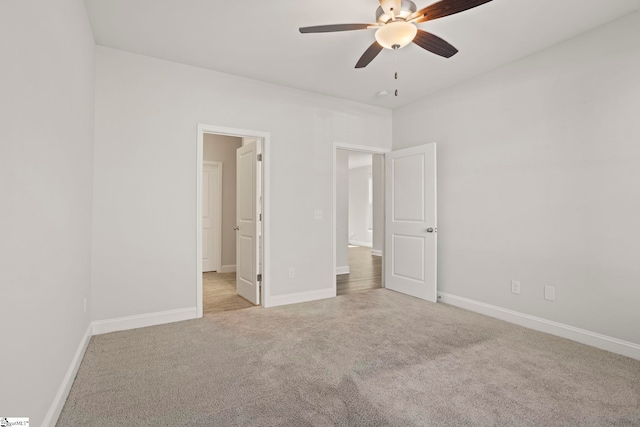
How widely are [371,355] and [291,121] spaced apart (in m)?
2.92

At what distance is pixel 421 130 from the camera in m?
4.65

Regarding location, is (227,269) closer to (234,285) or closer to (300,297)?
(234,285)

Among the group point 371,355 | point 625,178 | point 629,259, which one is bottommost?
point 371,355

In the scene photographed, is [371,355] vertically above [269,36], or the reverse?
[269,36]

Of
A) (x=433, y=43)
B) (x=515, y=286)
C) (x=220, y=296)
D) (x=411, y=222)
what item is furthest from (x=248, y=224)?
(x=515, y=286)

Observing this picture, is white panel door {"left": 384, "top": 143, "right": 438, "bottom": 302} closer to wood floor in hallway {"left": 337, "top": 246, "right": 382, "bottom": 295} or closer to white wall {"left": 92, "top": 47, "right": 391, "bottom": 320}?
wood floor in hallway {"left": 337, "top": 246, "right": 382, "bottom": 295}

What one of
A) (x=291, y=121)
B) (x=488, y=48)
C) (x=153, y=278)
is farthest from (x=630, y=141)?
(x=153, y=278)

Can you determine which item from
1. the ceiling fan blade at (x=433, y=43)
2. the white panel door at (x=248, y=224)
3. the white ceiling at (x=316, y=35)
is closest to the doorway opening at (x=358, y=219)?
the white panel door at (x=248, y=224)

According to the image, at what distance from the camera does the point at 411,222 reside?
4582 millimetres

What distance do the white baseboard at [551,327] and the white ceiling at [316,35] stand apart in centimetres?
267

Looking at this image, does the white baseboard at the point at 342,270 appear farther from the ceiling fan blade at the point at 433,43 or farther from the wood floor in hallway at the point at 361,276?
the ceiling fan blade at the point at 433,43

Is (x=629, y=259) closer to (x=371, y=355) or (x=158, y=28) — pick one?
(x=371, y=355)

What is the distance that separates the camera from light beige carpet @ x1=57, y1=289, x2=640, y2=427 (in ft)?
6.13

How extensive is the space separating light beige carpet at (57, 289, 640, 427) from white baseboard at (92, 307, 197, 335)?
0.11 m
